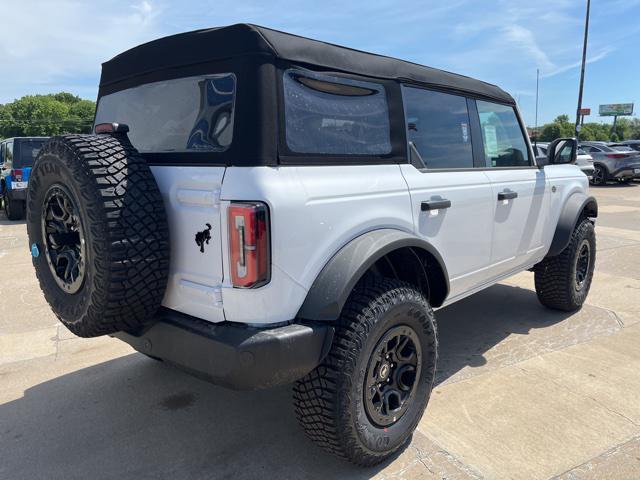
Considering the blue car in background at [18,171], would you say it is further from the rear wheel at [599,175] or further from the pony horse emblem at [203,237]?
the rear wheel at [599,175]

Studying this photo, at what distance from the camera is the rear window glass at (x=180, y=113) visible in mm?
2115

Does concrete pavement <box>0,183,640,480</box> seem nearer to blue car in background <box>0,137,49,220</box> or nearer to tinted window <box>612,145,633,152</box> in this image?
blue car in background <box>0,137,49,220</box>

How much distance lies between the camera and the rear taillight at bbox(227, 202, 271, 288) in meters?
1.87

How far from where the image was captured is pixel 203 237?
6.65ft

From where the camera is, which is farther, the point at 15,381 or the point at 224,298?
the point at 15,381

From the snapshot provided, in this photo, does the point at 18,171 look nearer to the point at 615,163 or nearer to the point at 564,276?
the point at 564,276

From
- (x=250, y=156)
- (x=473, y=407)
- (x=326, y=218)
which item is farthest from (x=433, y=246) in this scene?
(x=250, y=156)

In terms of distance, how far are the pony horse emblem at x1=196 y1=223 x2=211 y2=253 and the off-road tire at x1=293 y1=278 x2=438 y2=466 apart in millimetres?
674

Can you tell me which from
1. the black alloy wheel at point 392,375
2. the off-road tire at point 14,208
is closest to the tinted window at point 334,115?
the black alloy wheel at point 392,375

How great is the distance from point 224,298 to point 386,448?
1.12 metres

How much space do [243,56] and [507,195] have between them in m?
2.15

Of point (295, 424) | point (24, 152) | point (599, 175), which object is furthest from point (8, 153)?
point (599, 175)

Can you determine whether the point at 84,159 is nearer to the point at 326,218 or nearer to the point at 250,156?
the point at 250,156

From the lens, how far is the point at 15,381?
11.0 feet
